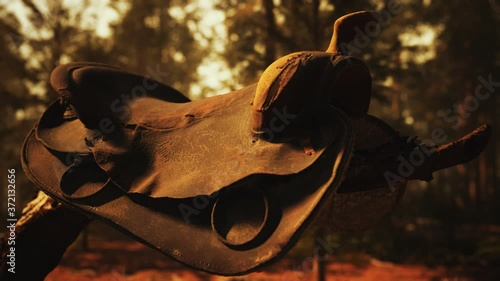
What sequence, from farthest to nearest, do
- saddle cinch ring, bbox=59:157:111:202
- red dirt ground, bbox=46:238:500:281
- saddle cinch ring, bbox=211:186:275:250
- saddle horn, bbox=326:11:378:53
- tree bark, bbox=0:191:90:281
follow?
red dirt ground, bbox=46:238:500:281
tree bark, bbox=0:191:90:281
saddle cinch ring, bbox=59:157:111:202
saddle horn, bbox=326:11:378:53
saddle cinch ring, bbox=211:186:275:250

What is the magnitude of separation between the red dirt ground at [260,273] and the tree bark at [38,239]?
4413mm

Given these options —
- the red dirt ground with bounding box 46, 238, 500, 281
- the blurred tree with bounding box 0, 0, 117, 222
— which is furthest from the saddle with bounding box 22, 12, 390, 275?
the blurred tree with bounding box 0, 0, 117, 222

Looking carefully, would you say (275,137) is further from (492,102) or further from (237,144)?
(492,102)

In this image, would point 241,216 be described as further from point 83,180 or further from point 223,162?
point 83,180

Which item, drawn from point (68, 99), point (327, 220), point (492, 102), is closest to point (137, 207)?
point (68, 99)

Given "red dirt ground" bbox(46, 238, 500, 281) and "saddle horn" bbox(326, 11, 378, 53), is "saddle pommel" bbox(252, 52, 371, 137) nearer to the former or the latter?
"saddle horn" bbox(326, 11, 378, 53)

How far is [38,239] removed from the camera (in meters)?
1.84

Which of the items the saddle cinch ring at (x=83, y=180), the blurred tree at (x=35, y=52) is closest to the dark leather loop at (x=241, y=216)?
the saddle cinch ring at (x=83, y=180)

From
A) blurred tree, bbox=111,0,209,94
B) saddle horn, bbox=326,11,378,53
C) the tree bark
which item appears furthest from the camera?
blurred tree, bbox=111,0,209,94

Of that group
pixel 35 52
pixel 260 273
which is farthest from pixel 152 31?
pixel 260 273

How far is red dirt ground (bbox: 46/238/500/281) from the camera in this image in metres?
6.45

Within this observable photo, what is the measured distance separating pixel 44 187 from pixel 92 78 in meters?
0.58

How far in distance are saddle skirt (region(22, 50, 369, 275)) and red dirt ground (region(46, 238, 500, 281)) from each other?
4808mm

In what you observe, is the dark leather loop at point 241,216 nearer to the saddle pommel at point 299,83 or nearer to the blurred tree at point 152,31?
the saddle pommel at point 299,83
